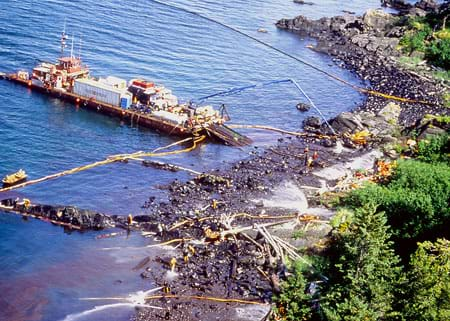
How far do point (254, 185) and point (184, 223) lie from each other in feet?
40.4

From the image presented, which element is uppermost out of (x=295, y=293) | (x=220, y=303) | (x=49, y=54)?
(x=49, y=54)

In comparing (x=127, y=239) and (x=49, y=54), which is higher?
(x=49, y=54)

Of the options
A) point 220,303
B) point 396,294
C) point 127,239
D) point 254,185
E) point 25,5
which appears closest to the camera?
point 396,294

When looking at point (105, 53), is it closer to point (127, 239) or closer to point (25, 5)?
point (25, 5)

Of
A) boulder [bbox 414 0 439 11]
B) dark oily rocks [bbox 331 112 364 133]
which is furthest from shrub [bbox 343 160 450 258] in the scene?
boulder [bbox 414 0 439 11]

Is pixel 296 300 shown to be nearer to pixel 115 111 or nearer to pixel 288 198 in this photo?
pixel 288 198

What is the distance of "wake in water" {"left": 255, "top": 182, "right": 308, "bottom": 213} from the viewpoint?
6384 centimetres

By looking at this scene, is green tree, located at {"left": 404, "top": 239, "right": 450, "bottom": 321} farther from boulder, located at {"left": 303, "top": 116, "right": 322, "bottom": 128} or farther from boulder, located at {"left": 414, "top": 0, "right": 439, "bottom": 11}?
boulder, located at {"left": 414, "top": 0, "right": 439, "bottom": 11}

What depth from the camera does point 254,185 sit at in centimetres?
6794

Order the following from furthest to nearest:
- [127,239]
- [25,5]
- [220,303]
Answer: [25,5] → [127,239] → [220,303]

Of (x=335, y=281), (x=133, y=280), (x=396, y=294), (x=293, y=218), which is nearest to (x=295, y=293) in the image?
(x=335, y=281)

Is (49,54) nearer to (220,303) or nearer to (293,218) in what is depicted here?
(293,218)

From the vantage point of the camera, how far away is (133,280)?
50.8 meters

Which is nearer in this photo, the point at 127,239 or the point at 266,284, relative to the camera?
the point at 266,284
